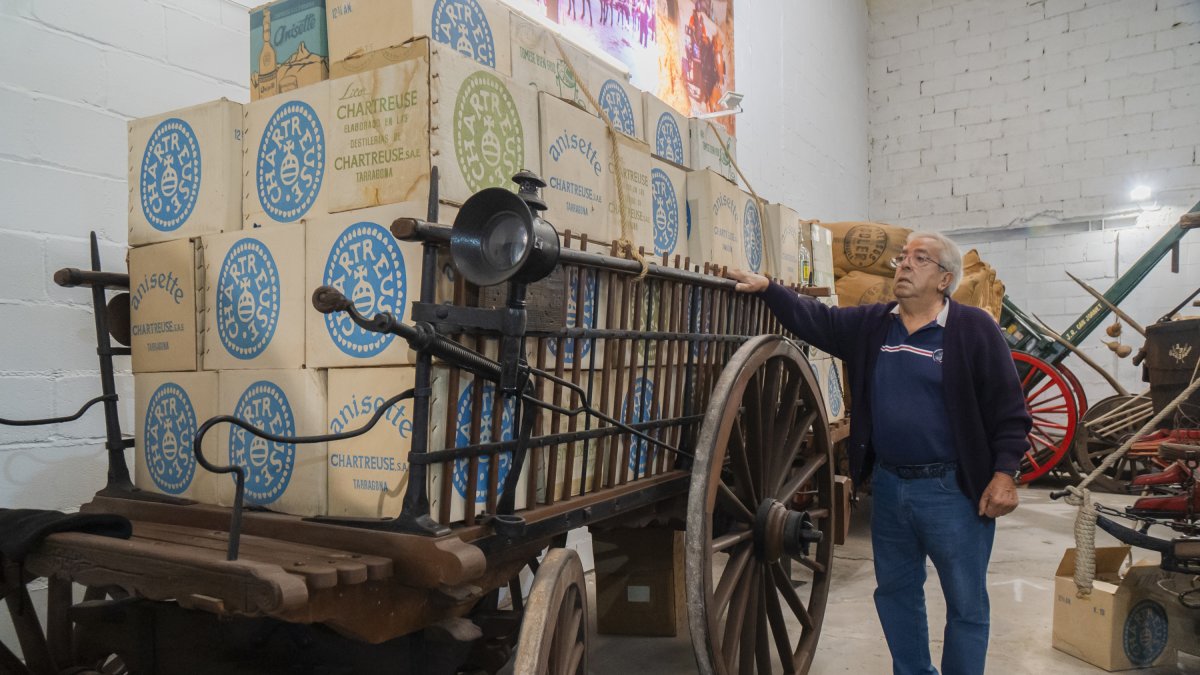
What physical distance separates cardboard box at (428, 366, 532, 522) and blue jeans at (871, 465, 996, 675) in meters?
1.32

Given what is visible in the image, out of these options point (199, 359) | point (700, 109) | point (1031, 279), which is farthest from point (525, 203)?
point (1031, 279)

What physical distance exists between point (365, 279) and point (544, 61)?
78cm

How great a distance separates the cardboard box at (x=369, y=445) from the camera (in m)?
1.42

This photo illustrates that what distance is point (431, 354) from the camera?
4.26 ft

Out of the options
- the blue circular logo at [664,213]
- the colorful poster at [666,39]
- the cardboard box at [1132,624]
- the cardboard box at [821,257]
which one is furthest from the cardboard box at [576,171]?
the cardboard box at [1132,624]

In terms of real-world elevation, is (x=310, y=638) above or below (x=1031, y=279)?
below

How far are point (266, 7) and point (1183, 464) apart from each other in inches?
154

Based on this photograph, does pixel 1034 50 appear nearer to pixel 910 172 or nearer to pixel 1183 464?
pixel 910 172

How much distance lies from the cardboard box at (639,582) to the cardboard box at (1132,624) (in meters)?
1.45

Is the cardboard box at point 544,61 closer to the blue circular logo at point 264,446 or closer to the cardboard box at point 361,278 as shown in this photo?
the cardboard box at point 361,278

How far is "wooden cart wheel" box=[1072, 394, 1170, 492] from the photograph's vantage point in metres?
6.06

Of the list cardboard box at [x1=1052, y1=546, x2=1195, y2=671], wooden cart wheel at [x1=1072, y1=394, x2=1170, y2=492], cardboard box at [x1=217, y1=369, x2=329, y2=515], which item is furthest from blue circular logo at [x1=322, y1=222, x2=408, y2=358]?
wooden cart wheel at [x1=1072, y1=394, x2=1170, y2=492]

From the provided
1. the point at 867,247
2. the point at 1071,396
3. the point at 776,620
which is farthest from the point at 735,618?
the point at 1071,396

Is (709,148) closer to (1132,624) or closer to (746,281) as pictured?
(746,281)
